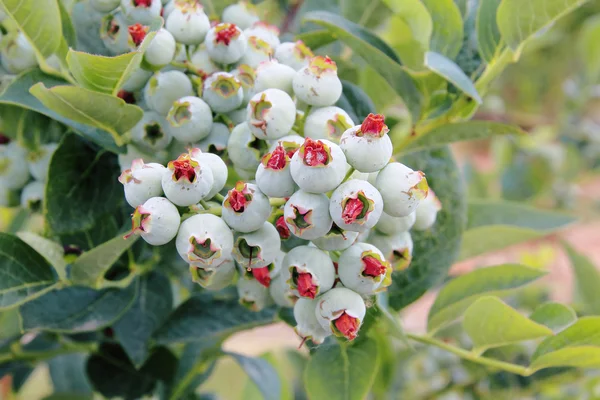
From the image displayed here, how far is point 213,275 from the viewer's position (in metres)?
0.54

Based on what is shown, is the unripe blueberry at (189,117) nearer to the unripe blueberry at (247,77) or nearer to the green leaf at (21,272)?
the unripe blueberry at (247,77)

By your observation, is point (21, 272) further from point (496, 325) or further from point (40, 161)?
point (496, 325)

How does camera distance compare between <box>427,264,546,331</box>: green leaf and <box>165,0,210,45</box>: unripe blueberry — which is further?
<box>427,264,546,331</box>: green leaf

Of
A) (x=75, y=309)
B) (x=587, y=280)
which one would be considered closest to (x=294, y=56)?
(x=75, y=309)

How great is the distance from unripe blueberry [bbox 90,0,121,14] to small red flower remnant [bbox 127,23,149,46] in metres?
0.07

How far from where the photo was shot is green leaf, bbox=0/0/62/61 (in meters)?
0.60

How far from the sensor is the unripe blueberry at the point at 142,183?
Answer: 0.49m

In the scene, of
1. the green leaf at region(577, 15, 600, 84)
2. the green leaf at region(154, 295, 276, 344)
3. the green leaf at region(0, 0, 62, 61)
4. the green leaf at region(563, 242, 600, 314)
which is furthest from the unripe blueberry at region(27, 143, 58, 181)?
the green leaf at region(577, 15, 600, 84)

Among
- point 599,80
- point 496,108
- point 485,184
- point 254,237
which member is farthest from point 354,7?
point 496,108

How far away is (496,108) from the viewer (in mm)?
2000

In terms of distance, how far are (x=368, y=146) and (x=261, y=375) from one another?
A: 1.54ft

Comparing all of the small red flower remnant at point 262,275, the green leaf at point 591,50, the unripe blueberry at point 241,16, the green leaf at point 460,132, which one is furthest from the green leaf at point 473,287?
the green leaf at point 591,50

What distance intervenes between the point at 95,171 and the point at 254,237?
0.29 meters

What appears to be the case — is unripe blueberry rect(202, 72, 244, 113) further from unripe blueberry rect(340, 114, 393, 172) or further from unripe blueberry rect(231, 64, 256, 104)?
unripe blueberry rect(340, 114, 393, 172)
